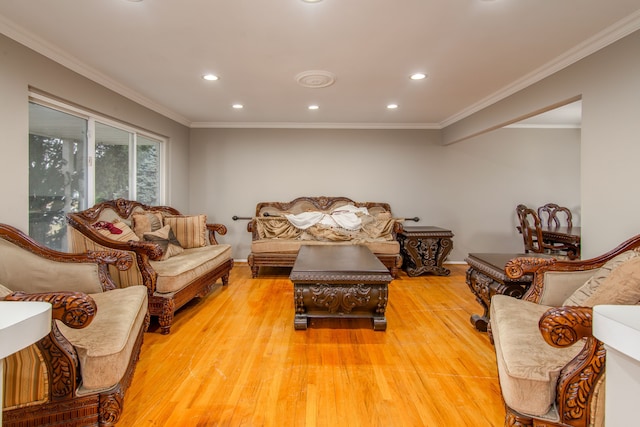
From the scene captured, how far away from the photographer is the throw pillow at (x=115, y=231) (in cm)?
259

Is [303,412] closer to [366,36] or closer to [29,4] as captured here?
[366,36]

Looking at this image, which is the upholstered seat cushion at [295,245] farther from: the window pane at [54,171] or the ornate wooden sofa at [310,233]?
the window pane at [54,171]

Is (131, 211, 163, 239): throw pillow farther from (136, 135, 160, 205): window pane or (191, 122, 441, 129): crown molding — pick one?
(191, 122, 441, 129): crown molding

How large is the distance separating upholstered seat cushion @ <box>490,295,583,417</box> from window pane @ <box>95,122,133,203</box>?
11.8 feet

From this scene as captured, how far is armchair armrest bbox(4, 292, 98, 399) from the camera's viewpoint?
1060mm

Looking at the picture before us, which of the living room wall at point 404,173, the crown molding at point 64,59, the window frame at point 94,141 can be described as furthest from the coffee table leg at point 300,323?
the crown molding at point 64,59

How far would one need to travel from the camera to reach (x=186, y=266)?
8.64 ft

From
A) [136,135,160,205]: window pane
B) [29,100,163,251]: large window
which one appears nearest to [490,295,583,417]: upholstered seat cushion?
[29,100,163,251]: large window

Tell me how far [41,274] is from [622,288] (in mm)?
3092

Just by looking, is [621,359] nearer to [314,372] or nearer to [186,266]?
[314,372]

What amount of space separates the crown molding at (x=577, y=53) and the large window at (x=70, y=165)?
13.8 ft

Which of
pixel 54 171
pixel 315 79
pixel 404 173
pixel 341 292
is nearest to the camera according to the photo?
pixel 341 292

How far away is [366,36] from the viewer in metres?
2.06

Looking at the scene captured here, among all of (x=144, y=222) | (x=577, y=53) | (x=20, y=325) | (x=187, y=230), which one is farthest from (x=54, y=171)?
(x=577, y=53)
